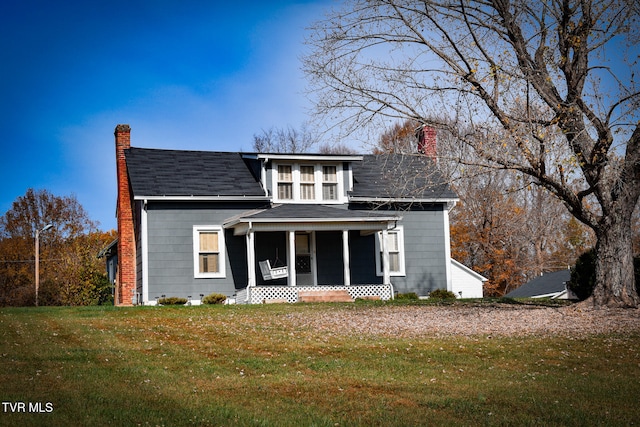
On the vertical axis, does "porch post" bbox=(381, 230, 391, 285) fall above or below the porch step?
above

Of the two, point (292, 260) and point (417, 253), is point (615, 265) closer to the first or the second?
point (292, 260)

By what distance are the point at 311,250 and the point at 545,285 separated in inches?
575

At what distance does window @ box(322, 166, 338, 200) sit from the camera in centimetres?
2683

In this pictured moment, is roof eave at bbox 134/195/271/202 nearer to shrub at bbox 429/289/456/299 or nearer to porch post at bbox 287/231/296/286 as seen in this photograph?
porch post at bbox 287/231/296/286

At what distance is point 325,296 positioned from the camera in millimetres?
24328

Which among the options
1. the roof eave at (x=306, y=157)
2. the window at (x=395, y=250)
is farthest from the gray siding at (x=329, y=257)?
the roof eave at (x=306, y=157)

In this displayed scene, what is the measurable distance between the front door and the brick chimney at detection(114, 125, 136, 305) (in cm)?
591

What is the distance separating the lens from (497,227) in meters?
40.8

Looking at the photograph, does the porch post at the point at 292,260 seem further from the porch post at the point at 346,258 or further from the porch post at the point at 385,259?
the porch post at the point at 385,259

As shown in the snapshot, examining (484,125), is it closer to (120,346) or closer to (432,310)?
(432,310)

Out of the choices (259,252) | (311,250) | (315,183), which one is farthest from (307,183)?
(259,252)

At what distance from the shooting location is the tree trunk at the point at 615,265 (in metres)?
17.0

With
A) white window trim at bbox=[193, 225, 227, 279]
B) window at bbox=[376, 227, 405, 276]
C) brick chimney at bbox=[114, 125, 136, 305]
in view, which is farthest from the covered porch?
brick chimney at bbox=[114, 125, 136, 305]

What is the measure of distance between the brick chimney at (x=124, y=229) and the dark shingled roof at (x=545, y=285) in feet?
60.7
